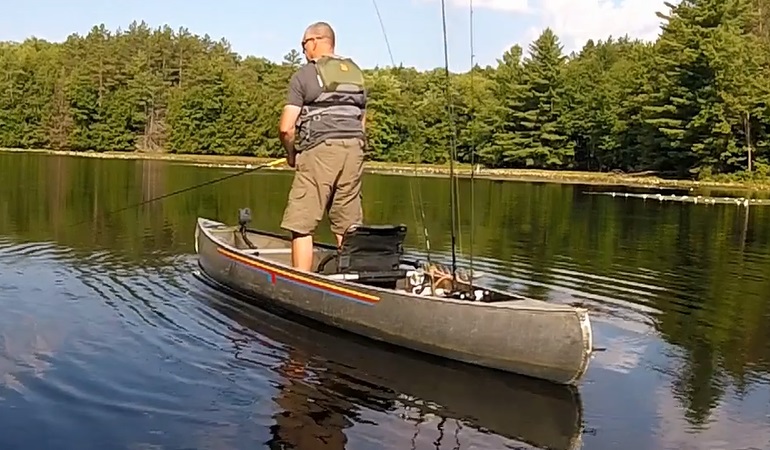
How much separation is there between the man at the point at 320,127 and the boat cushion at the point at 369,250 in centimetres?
41

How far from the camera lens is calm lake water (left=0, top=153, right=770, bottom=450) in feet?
19.9

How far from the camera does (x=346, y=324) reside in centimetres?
862

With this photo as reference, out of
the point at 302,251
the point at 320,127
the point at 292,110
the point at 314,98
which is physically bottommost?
the point at 302,251

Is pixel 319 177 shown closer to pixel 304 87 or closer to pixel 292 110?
pixel 292 110

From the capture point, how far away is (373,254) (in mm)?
9086

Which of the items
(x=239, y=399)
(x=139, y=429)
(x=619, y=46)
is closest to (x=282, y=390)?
(x=239, y=399)

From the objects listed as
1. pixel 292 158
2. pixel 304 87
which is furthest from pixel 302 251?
pixel 304 87

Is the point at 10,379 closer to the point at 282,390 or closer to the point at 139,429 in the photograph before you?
the point at 139,429

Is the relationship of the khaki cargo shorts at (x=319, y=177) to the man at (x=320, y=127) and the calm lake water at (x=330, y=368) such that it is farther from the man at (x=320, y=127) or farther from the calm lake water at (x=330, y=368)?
the calm lake water at (x=330, y=368)

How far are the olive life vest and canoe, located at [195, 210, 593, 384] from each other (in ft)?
3.23

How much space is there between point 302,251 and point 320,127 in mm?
1320

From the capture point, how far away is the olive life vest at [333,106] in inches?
341

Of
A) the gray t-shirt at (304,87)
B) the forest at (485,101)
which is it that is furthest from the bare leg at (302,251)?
the forest at (485,101)

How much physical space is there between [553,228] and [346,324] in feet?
42.1
